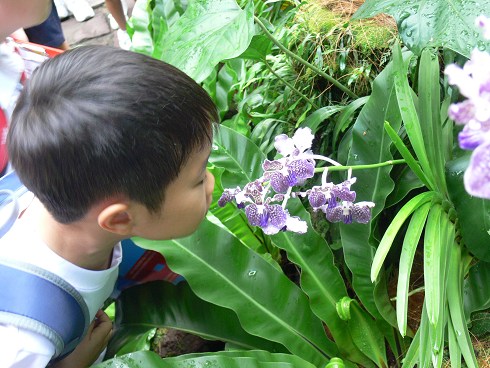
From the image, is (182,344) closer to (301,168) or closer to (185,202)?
(185,202)

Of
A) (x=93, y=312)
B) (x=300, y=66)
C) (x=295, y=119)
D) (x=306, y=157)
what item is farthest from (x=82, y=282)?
(x=300, y=66)

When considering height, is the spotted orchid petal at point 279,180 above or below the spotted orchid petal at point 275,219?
above

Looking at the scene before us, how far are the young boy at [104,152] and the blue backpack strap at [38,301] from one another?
0.02m

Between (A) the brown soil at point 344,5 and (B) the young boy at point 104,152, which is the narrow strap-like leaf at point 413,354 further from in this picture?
(A) the brown soil at point 344,5

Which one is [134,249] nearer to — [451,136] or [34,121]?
[34,121]

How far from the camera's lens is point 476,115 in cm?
21

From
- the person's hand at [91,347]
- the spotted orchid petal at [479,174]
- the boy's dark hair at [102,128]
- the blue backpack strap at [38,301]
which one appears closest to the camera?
the spotted orchid petal at [479,174]

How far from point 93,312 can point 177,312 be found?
0.22 metres

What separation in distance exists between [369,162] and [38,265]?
0.72 metres

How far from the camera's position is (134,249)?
1145mm

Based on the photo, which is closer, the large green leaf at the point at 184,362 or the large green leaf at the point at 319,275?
the large green leaf at the point at 184,362

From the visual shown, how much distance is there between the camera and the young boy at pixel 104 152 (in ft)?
1.79

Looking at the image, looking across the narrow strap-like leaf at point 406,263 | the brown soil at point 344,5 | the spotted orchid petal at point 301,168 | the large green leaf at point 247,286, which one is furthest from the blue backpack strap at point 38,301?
the brown soil at point 344,5

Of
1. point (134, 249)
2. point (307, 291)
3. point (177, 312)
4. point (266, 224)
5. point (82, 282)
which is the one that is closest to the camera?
point (266, 224)
